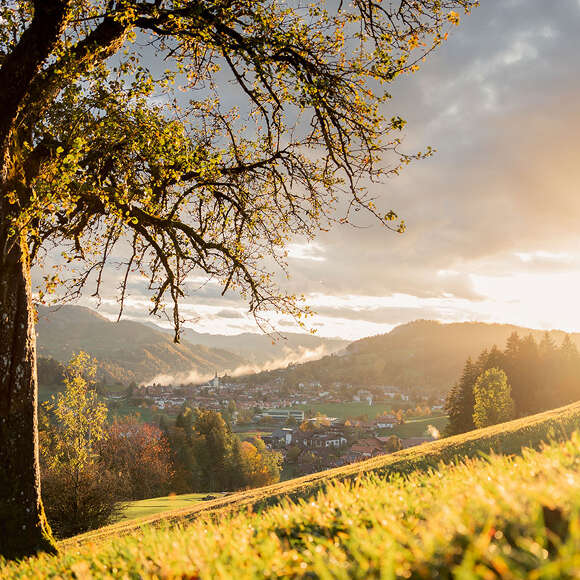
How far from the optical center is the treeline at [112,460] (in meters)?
23.9

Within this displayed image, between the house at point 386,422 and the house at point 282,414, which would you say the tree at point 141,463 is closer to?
the house at point 386,422

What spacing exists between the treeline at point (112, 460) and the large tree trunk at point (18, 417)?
16.5 metres

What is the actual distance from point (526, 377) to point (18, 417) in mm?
61698

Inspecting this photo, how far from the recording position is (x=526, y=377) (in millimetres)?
55938

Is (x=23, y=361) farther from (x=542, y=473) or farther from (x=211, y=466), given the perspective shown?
(x=211, y=466)

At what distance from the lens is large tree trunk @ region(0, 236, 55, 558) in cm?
705

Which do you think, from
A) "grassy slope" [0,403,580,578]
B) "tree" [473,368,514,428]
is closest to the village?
"tree" [473,368,514,428]

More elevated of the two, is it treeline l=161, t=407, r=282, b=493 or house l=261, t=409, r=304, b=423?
treeline l=161, t=407, r=282, b=493

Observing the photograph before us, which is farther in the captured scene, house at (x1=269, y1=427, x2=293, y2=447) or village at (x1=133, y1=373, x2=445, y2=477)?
house at (x1=269, y1=427, x2=293, y2=447)

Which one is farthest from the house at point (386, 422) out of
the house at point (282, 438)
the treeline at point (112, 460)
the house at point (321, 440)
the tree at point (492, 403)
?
the tree at point (492, 403)

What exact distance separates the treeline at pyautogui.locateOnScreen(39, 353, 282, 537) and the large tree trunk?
16.5 meters

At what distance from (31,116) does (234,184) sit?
17.6ft

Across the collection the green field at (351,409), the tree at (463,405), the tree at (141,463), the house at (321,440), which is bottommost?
the green field at (351,409)

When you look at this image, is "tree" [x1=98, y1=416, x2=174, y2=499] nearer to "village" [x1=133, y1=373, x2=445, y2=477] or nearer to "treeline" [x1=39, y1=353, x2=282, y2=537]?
"treeline" [x1=39, y1=353, x2=282, y2=537]
